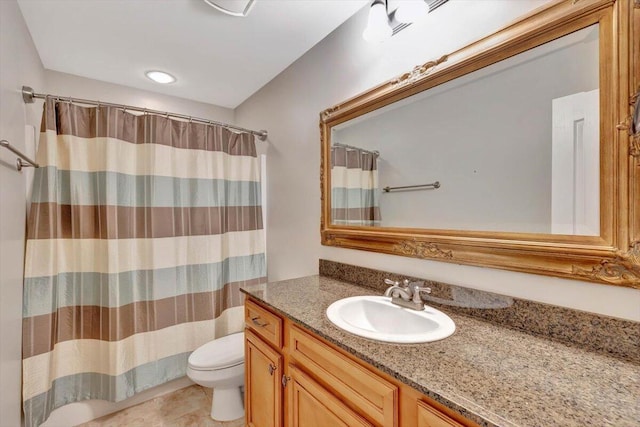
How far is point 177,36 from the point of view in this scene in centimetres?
165

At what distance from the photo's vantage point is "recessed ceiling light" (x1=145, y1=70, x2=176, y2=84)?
81.3 inches

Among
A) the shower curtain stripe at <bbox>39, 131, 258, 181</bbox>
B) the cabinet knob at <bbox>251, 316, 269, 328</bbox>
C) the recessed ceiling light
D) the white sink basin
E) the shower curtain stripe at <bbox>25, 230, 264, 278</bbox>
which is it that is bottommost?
the cabinet knob at <bbox>251, 316, 269, 328</bbox>

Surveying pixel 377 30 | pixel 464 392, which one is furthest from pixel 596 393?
pixel 377 30

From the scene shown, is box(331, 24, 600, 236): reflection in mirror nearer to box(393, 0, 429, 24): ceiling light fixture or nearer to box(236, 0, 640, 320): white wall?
box(236, 0, 640, 320): white wall

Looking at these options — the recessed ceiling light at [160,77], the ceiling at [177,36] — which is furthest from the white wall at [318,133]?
the recessed ceiling light at [160,77]

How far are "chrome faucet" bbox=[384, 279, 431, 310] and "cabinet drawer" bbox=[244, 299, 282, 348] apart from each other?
0.48 meters

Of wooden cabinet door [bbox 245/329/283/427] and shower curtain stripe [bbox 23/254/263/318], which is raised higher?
shower curtain stripe [bbox 23/254/263/318]

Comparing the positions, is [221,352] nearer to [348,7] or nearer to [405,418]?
[405,418]

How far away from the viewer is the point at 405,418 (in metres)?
0.69

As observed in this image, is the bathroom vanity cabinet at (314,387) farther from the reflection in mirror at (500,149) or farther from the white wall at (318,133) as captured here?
the reflection in mirror at (500,149)

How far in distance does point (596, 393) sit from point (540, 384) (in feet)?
0.33

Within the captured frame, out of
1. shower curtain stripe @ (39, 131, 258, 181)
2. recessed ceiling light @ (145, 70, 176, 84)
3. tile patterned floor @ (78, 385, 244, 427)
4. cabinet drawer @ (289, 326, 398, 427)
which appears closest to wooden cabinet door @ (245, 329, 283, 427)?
cabinet drawer @ (289, 326, 398, 427)

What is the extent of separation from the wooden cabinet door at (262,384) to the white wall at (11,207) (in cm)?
100

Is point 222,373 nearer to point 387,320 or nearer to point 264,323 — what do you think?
point 264,323
